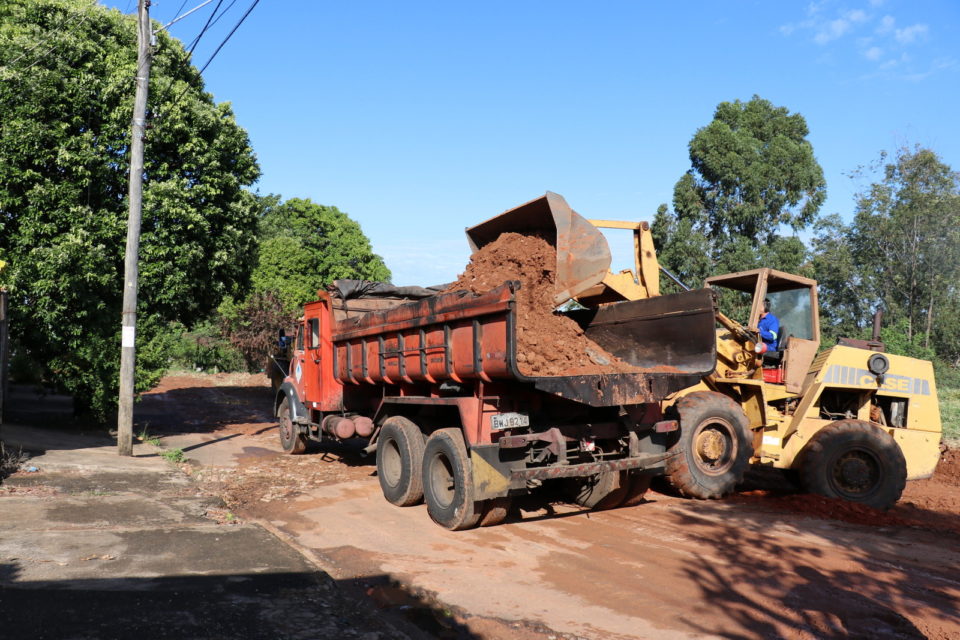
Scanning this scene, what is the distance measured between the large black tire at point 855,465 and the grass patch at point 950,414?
5884 millimetres

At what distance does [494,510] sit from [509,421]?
1052 mm

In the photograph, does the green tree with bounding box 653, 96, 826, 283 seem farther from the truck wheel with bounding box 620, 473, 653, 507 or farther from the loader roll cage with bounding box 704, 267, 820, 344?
the truck wheel with bounding box 620, 473, 653, 507

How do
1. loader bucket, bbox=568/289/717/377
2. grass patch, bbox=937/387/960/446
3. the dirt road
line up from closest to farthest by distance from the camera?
the dirt road → loader bucket, bbox=568/289/717/377 → grass patch, bbox=937/387/960/446

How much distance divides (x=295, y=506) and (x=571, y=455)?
3.46m

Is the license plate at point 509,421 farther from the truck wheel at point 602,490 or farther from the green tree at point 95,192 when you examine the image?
the green tree at point 95,192

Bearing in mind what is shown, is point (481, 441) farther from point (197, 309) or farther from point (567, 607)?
point (197, 309)

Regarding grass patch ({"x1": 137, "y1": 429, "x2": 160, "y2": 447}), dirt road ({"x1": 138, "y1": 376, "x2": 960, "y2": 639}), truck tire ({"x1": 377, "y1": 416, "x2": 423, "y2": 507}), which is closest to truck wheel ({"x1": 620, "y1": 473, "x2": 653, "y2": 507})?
dirt road ({"x1": 138, "y1": 376, "x2": 960, "y2": 639})

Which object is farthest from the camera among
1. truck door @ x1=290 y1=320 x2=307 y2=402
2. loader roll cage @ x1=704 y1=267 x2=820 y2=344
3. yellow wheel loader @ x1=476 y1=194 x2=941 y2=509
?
truck door @ x1=290 y1=320 x2=307 y2=402

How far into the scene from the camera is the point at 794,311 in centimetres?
975

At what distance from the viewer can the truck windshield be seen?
9602 millimetres

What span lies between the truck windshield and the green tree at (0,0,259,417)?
10588 mm

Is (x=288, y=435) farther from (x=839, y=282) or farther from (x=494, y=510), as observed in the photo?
(x=839, y=282)

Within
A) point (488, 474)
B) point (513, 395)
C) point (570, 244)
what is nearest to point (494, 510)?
point (488, 474)

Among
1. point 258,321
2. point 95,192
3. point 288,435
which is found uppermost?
point 95,192
